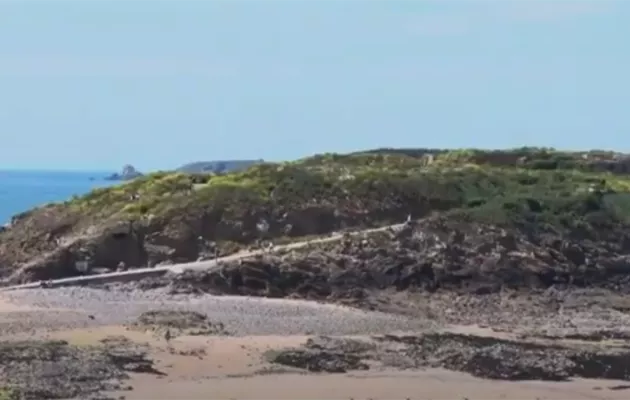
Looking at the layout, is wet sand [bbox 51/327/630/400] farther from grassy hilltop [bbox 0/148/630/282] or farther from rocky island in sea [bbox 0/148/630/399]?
grassy hilltop [bbox 0/148/630/282]

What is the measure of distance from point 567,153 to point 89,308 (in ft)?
119

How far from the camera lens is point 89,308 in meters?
27.2

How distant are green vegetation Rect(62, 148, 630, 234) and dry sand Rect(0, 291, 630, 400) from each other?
13982 mm

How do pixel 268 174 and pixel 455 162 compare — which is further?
pixel 455 162

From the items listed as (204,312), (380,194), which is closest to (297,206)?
(380,194)

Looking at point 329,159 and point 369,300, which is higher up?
point 329,159

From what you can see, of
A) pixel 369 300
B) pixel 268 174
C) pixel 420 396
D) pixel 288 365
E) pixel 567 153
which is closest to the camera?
pixel 420 396

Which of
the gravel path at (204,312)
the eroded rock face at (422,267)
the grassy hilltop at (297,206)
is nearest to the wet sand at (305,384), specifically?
the gravel path at (204,312)

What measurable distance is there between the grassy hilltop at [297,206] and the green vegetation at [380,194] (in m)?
0.04

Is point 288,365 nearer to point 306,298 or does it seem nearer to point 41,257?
point 306,298

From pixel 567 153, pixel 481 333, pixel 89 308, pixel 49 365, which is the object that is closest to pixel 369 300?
pixel 481 333

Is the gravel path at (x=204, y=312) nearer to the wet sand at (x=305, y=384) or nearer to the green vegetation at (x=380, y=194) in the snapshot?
the wet sand at (x=305, y=384)

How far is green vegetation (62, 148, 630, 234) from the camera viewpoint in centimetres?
3812

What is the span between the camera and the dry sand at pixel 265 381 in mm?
19188
